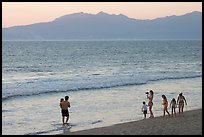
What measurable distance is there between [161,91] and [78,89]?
19.6ft

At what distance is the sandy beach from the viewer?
13.3 m

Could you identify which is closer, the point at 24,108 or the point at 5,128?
the point at 5,128

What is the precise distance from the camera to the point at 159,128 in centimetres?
1407

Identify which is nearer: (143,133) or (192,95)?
(143,133)

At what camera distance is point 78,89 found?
30.2 metres

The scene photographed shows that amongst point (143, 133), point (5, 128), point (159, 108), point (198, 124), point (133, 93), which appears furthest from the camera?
point (133, 93)

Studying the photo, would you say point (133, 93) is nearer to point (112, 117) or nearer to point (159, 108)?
point (159, 108)

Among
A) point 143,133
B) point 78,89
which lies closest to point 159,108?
point 143,133

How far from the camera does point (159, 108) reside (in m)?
21.0

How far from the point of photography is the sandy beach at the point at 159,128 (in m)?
13.3

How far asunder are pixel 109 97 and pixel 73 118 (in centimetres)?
712

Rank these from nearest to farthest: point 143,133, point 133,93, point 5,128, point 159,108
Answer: point 143,133
point 5,128
point 159,108
point 133,93

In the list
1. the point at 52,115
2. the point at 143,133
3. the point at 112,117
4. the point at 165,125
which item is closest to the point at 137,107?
the point at 112,117

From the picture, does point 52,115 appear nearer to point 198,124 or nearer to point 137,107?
point 137,107
